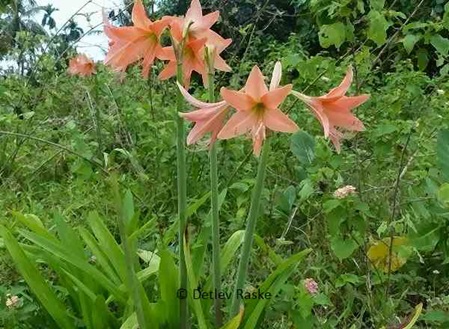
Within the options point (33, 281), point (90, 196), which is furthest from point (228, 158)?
point (33, 281)

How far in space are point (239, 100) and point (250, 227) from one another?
1.05 feet

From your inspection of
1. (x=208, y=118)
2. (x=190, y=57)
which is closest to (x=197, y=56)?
(x=190, y=57)

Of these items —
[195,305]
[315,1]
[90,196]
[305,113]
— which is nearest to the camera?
[195,305]

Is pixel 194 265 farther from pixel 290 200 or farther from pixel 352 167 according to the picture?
pixel 352 167

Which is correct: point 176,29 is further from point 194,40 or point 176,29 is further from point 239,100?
point 239,100

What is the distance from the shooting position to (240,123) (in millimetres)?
1493

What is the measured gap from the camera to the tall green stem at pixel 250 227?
1611 mm

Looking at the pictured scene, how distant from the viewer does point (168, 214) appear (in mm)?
3211

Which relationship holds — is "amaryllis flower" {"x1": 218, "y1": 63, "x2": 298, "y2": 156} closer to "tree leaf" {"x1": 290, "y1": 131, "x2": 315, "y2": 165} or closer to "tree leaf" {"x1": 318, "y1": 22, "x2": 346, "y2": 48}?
"tree leaf" {"x1": 290, "y1": 131, "x2": 315, "y2": 165}

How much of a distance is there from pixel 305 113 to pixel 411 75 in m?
0.54

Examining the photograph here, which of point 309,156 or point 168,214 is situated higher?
point 309,156

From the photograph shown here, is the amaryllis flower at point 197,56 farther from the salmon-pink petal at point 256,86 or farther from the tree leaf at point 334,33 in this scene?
the tree leaf at point 334,33

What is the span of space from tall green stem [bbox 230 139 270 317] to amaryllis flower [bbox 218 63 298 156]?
0.11 metres
